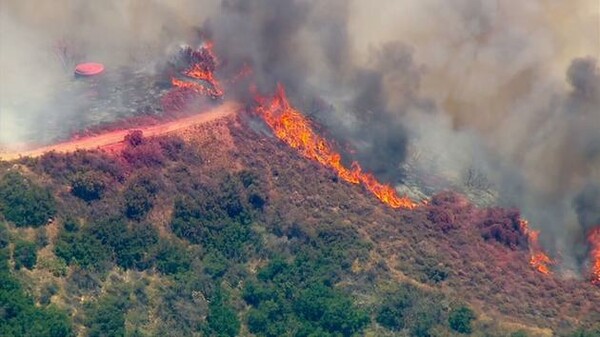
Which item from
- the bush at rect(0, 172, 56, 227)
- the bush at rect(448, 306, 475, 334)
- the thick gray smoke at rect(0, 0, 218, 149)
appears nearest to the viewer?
the bush at rect(0, 172, 56, 227)

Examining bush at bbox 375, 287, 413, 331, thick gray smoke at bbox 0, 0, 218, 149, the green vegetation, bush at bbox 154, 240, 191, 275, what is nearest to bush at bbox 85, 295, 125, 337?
the green vegetation

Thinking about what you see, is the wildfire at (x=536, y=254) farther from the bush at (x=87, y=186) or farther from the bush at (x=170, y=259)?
the bush at (x=87, y=186)

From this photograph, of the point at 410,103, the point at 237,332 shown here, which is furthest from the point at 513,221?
the point at 237,332

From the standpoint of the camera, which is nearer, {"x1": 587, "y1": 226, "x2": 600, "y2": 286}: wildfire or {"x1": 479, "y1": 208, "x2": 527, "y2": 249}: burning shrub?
{"x1": 587, "y1": 226, "x2": 600, "y2": 286}: wildfire

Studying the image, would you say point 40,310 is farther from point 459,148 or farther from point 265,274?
point 459,148

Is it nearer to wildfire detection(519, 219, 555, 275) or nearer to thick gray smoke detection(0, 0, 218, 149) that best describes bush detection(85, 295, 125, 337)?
thick gray smoke detection(0, 0, 218, 149)

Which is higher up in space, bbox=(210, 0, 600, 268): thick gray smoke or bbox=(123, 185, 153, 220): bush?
bbox=(210, 0, 600, 268): thick gray smoke

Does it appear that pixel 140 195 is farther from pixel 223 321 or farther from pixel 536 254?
pixel 536 254

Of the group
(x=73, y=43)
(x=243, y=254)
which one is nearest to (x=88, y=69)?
(x=73, y=43)
